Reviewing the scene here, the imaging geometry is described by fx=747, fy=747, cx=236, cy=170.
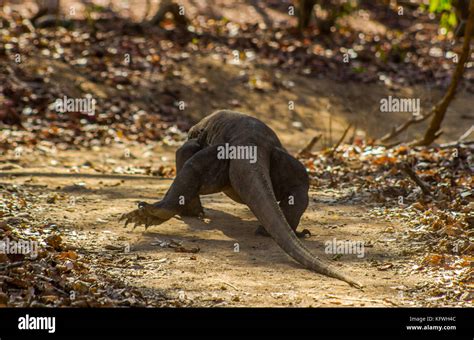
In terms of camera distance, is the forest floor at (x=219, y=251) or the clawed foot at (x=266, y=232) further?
the clawed foot at (x=266, y=232)

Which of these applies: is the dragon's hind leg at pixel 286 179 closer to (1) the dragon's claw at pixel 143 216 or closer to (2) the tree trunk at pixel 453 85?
(1) the dragon's claw at pixel 143 216

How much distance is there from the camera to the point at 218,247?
581cm

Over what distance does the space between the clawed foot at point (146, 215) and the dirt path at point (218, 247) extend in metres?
0.10

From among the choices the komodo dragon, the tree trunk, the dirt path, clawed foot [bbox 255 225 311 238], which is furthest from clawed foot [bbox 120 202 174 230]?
the tree trunk

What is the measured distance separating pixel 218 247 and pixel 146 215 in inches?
27.4

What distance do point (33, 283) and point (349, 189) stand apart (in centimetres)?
405

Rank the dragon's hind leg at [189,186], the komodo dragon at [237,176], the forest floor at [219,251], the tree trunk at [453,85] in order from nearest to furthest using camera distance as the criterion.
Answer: the forest floor at [219,251] < the komodo dragon at [237,176] < the dragon's hind leg at [189,186] < the tree trunk at [453,85]

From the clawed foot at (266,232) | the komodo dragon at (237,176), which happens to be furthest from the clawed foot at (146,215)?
the clawed foot at (266,232)

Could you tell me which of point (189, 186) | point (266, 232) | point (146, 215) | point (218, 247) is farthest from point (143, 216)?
point (266, 232)

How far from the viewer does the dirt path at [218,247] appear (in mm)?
4766

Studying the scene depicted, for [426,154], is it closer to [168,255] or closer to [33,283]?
[168,255]

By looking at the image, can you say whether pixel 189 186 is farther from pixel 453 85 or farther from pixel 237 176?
pixel 453 85

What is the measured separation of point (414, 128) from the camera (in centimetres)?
1288
